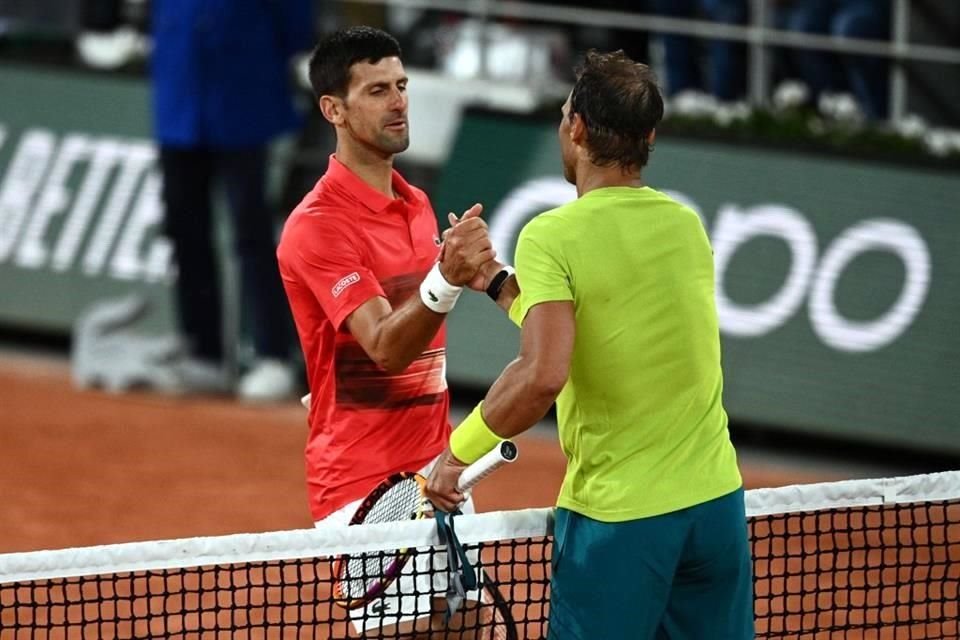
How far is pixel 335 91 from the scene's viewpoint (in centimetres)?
533

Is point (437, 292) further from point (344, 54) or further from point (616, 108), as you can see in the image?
point (344, 54)

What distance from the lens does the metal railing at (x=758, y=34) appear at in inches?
424

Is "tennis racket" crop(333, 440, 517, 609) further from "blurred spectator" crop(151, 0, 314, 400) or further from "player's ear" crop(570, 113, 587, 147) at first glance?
"blurred spectator" crop(151, 0, 314, 400)

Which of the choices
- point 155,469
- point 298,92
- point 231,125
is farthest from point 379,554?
point 298,92

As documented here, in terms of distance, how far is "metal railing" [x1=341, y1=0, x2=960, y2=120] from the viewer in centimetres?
1078

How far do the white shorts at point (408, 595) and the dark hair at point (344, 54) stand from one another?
1085mm

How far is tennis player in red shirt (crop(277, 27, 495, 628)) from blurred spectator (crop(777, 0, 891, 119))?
260 inches

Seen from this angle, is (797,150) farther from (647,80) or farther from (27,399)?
(647,80)

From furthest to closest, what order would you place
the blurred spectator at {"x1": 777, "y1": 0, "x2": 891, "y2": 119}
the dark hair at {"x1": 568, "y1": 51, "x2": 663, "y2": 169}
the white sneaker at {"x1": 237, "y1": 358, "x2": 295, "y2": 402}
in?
the blurred spectator at {"x1": 777, "y1": 0, "x2": 891, "y2": 119} → the white sneaker at {"x1": 237, "y1": 358, "x2": 295, "y2": 402} → the dark hair at {"x1": 568, "y1": 51, "x2": 663, "y2": 169}

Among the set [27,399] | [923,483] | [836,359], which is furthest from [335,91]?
[27,399]

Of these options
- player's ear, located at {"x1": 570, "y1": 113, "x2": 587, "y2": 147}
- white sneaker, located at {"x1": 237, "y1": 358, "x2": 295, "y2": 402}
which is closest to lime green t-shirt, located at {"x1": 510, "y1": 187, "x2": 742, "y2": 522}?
player's ear, located at {"x1": 570, "y1": 113, "x2": 587, "y2": 147}

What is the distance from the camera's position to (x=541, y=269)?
4.39 metres

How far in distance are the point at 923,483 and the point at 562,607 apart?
1.41 meters

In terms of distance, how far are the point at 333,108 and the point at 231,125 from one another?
19.3 ft
